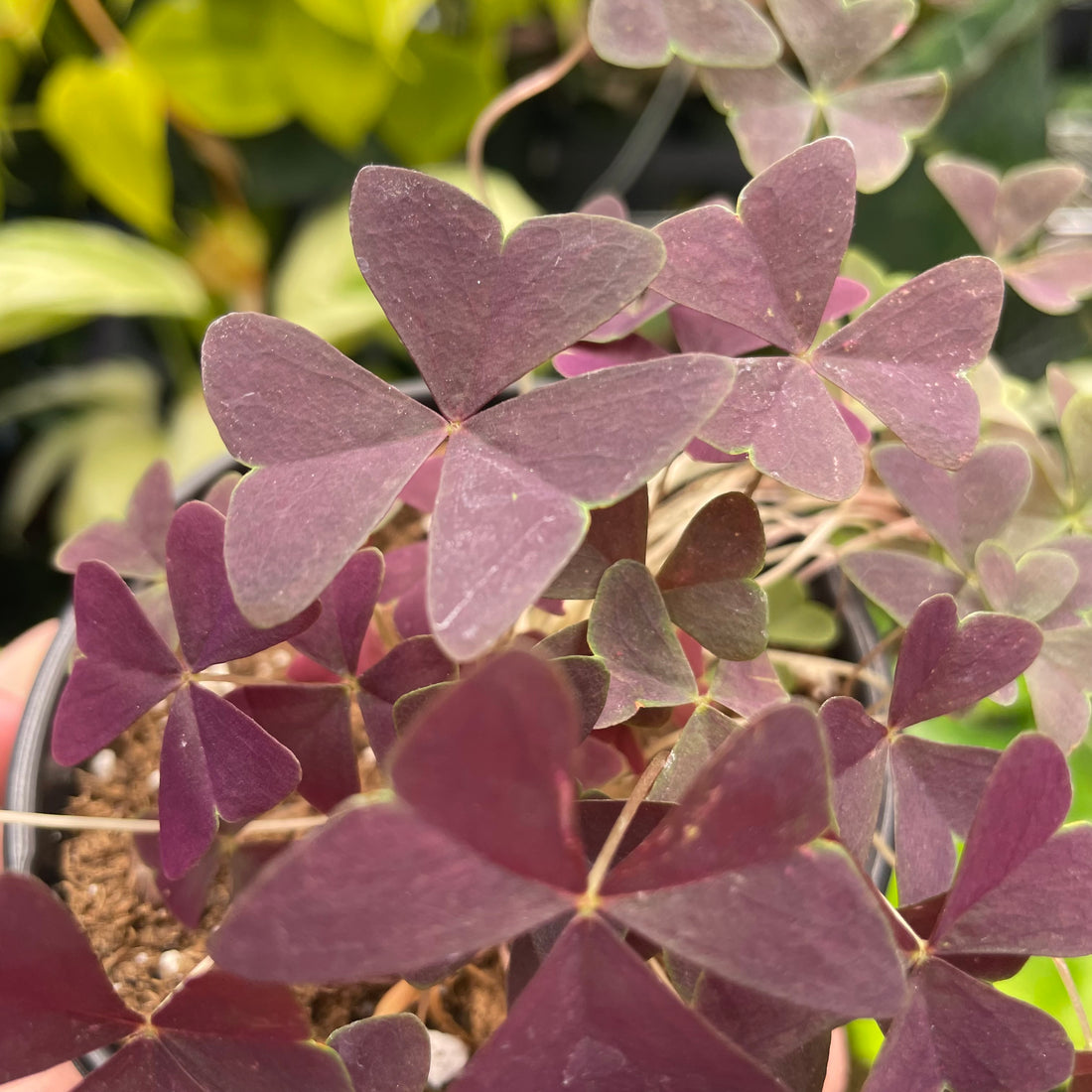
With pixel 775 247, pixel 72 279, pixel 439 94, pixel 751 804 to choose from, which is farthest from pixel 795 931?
pixel 439 94

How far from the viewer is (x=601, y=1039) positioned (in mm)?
252

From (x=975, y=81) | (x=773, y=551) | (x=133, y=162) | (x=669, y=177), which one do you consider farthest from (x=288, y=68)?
(x=773, y=551)

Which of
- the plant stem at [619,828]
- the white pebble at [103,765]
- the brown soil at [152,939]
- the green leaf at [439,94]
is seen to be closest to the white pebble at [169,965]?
the brown soil at [152,939]

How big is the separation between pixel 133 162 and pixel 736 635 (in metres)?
0.92

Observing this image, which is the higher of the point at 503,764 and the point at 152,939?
the point at 503,764

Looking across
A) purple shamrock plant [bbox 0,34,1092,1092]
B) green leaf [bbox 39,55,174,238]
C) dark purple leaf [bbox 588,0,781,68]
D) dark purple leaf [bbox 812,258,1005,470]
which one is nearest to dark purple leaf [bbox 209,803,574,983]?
purple shamrock plant [bbox 0,34,1092,1092]

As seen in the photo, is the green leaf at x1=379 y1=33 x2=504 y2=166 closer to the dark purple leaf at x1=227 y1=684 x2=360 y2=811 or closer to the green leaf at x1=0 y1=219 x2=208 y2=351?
the green leaf at x1=0 y1=219 x2=208 y2=351

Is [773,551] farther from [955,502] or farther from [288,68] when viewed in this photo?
[288,68]

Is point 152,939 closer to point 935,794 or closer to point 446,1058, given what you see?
point 446,1058

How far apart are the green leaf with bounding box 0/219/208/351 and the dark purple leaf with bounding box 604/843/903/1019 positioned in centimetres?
95

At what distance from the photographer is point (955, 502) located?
432mm

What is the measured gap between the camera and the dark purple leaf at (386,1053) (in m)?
0.31

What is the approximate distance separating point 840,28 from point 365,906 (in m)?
0.49

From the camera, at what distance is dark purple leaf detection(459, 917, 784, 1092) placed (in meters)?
0.24
